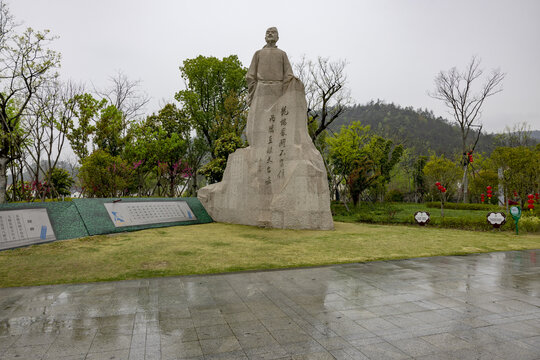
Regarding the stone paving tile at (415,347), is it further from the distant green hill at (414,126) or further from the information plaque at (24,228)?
the distant green hill at (414,126)

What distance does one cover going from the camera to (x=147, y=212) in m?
11.1

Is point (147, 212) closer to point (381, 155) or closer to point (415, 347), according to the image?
point (415, 347)

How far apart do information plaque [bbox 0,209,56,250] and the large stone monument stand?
19.5ft

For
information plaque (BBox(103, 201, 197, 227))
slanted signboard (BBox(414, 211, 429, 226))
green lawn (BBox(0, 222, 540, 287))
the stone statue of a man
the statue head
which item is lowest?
green lawn (BBox(0, 222, 540, 287))

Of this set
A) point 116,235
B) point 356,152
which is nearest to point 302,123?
point 116,235

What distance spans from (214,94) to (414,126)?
179 feet

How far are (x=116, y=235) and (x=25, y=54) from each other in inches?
392

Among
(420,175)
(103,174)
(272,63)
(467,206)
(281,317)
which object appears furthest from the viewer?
(420,175)

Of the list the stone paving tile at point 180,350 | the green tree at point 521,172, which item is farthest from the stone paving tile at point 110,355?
the green tree at point 521,172

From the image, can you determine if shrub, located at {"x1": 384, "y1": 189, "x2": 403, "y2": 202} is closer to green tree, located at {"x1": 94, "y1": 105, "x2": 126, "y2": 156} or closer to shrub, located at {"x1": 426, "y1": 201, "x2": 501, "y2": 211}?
shrub, located at {"x1": 426, "y1": 201, "x2": 501, "y2": 211}

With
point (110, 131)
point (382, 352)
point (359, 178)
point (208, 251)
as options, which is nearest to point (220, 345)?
point (382, 352)

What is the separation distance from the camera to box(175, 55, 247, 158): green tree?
24.3 meters

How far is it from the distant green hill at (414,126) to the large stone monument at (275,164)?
4202 cm

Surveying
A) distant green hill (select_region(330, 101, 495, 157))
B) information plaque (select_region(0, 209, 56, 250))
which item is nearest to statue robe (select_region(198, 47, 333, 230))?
information plaque (select_region(0, 209, 56, 250))
